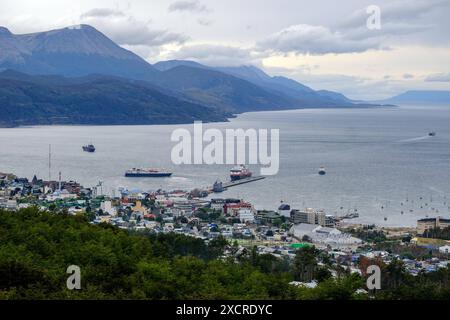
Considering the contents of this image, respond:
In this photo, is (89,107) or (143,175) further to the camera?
(89,107)

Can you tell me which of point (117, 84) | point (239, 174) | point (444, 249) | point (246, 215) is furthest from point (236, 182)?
point (117, 84)

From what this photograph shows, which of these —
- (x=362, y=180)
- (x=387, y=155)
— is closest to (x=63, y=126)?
(x=387, y=155)

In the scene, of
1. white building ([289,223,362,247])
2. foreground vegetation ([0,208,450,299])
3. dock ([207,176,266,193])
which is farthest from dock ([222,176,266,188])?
foreground vegetation ([0,208,450,299])

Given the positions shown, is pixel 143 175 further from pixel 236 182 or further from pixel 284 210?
pixel 284 210

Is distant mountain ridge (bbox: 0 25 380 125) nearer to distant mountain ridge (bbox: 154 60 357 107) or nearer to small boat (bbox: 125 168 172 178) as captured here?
distant mountain ridge (bbox: 154 60 357 107)

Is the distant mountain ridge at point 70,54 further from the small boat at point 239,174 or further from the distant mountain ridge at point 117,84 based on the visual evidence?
the small boat at point 239,174
